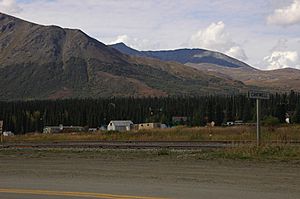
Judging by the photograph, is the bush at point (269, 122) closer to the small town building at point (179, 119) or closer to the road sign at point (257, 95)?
the road sign at point (257, 95)

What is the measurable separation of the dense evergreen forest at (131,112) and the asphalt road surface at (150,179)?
86.6 meters

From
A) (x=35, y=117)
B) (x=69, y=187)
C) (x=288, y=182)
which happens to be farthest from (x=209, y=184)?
(x=35, y=117)

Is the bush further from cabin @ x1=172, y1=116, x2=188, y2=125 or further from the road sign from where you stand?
cabin @ x1=172, y1=116, x2=188, y2=125

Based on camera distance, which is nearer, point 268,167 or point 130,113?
point 268,167

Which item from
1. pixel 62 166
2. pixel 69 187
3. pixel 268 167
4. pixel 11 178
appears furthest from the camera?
pixel 62 166

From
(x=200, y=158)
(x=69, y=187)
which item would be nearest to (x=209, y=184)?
(x=69, y=187)

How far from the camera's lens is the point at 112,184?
46.5ft

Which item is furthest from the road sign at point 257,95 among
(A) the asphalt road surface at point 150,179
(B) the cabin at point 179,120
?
(B) the cabin at point 179,120

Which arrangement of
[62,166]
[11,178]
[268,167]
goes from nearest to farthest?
[11,178]
[268,167]
[62,166]

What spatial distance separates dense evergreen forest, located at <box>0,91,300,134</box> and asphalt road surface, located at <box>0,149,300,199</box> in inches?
3411

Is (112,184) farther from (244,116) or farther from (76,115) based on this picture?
(76,115)

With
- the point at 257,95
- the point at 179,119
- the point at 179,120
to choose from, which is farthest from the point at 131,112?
the point at 257,95

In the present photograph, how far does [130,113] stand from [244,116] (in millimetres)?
36378

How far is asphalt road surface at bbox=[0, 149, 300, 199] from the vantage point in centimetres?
1222
